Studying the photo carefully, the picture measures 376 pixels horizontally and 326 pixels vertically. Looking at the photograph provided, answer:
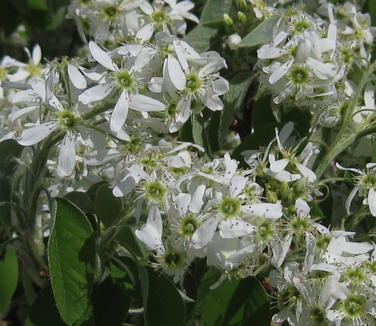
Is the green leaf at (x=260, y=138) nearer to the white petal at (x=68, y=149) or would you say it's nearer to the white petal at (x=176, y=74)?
the white petal at (x=176, y=74)

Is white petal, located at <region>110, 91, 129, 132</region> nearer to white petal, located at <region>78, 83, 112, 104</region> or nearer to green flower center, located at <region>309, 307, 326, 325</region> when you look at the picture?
white petal, located at <region>78, 83, 112, 104</region>

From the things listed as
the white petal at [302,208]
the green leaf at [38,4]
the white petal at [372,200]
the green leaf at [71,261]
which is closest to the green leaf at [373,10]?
the white petal at [372,200]

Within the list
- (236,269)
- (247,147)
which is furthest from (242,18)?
(236,269)

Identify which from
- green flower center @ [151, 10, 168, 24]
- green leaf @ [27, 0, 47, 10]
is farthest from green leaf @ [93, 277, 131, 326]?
green leaf @ [27, 0, 47, 10]

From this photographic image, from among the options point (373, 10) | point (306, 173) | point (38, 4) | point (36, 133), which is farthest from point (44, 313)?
point (38, 4)

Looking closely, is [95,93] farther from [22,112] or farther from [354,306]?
[354,306]

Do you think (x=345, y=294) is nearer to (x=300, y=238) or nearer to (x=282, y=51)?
(x=300, y=238)

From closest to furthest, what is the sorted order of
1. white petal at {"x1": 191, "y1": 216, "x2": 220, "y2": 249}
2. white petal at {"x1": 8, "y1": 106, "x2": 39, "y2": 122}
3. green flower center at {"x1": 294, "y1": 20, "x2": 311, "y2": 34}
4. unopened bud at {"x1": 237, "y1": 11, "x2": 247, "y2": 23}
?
white petal at {"x1": 191, "y1": 216, "x2": 220, "y2": 249}
white petal at {"x1": 8, "y1": 106, "x2": 39, "y2": 122}
green flower center at {"x1": 294, "y1": 20, "x2": 311, "y2": 34}
unopened bud at {"x1": 237, "y1": 11, "x2": 247, "y2": 23}
